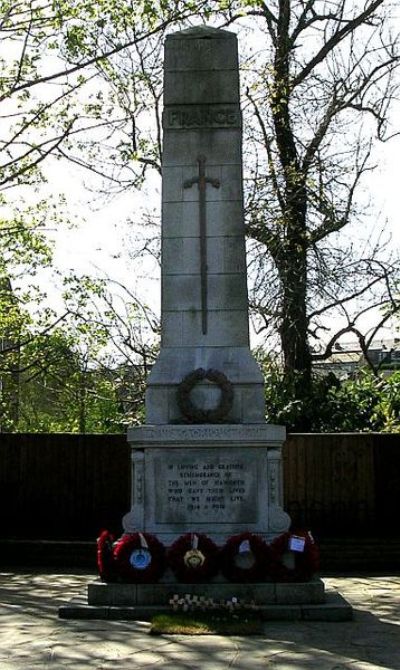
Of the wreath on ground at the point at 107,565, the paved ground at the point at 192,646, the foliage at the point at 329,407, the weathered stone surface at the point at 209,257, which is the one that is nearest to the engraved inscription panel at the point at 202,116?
the weathered stone surface at the point at 209,257

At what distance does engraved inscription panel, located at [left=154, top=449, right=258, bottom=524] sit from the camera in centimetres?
1025

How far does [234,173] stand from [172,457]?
3511mm

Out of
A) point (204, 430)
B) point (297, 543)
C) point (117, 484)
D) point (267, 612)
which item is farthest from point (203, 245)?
point (117, 484)

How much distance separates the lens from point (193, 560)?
9.61m

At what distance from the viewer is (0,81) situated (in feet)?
51.0

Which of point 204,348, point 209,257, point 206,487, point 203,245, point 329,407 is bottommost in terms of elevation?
point 206,487

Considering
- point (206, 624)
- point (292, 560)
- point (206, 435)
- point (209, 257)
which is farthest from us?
point (209, 257)

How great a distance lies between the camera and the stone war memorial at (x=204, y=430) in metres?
9.55

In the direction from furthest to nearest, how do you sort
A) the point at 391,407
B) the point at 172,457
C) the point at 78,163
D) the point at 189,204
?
1. the point at 391,407
2. the point at 78,163
3. the point at 189,204
4. the point at 172,457

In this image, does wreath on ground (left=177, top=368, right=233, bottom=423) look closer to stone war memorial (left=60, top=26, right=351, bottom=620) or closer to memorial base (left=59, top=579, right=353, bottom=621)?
stone war memorial (left=60, top=26, right=351, bottom=620)

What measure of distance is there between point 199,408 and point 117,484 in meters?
5.78

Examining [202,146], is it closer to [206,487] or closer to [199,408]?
[199,408]

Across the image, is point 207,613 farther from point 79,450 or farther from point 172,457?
point 79,450

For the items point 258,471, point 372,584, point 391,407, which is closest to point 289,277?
point 391,407
